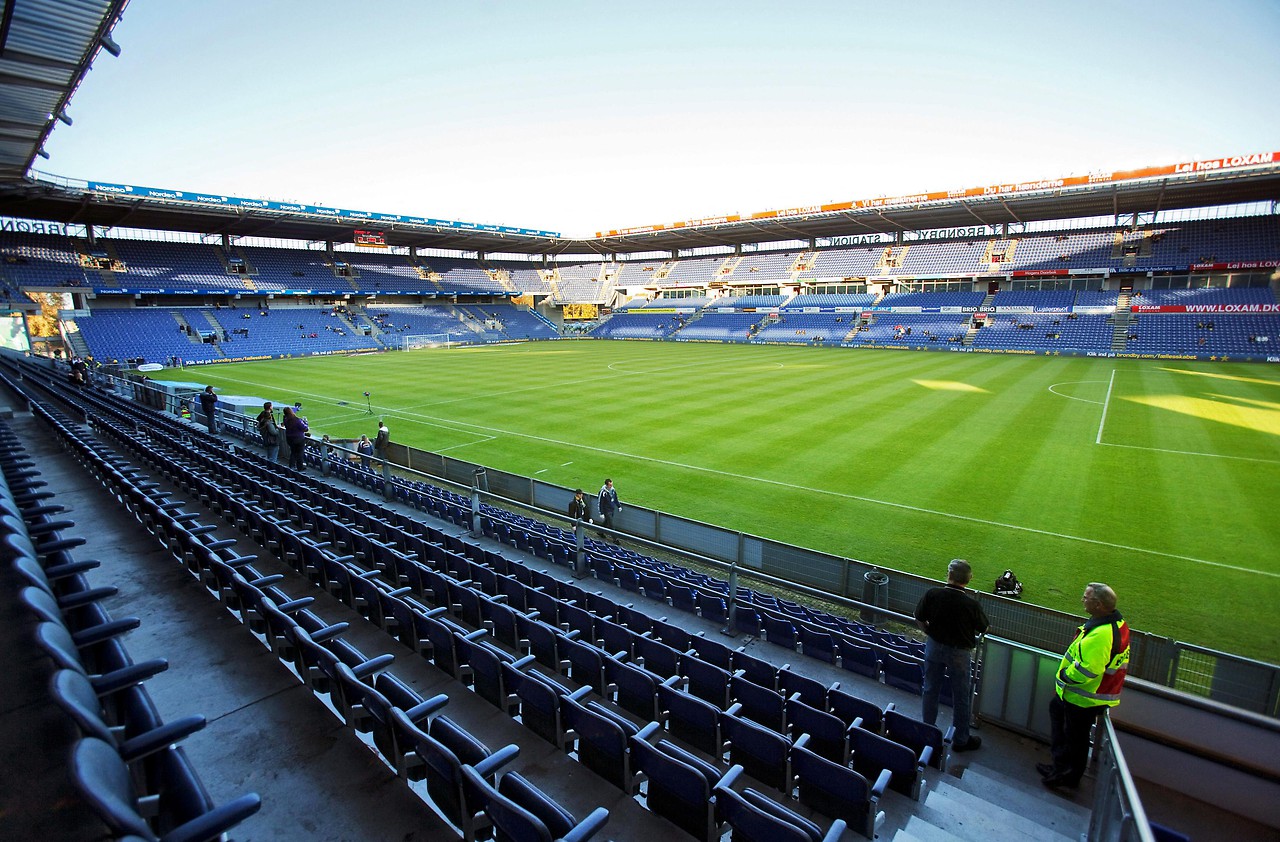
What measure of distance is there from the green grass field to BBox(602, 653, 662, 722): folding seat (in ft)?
26.1

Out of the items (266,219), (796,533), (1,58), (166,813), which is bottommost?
(796,533)

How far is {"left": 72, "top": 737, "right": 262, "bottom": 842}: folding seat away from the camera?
1.95 metres

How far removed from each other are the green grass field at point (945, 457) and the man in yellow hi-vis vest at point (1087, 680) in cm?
654

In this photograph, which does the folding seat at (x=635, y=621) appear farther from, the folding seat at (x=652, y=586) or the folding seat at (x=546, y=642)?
the folding seat at (x=652, y=586)

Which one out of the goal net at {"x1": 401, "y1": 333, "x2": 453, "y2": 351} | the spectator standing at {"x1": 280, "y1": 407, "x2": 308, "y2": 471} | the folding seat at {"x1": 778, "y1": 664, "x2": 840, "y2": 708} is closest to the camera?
the folding seat at {"x1": 778, "y1": 664, "x2": 840, "y2": 708}

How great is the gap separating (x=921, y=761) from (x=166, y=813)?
15.8 ft

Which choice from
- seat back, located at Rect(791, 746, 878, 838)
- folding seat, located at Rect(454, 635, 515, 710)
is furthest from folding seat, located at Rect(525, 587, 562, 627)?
seat back, located at Rect(791, 746, 878, 838)

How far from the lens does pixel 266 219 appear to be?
55750 millimetres

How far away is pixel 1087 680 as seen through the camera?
4.53 meters

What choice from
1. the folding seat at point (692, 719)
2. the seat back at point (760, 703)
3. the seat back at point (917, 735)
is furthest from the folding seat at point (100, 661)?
the seat back at point (917, 735)

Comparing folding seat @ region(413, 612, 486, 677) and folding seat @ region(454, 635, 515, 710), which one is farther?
folding seat @ region(413, 612, 486, 677)

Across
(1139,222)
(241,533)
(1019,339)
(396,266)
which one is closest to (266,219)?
(396,266)

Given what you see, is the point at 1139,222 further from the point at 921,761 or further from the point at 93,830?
the point at 93,830

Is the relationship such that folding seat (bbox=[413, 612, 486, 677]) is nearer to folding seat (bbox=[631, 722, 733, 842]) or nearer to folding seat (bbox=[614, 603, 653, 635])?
folding seat (bbox=[614, 603, 653, 635])
